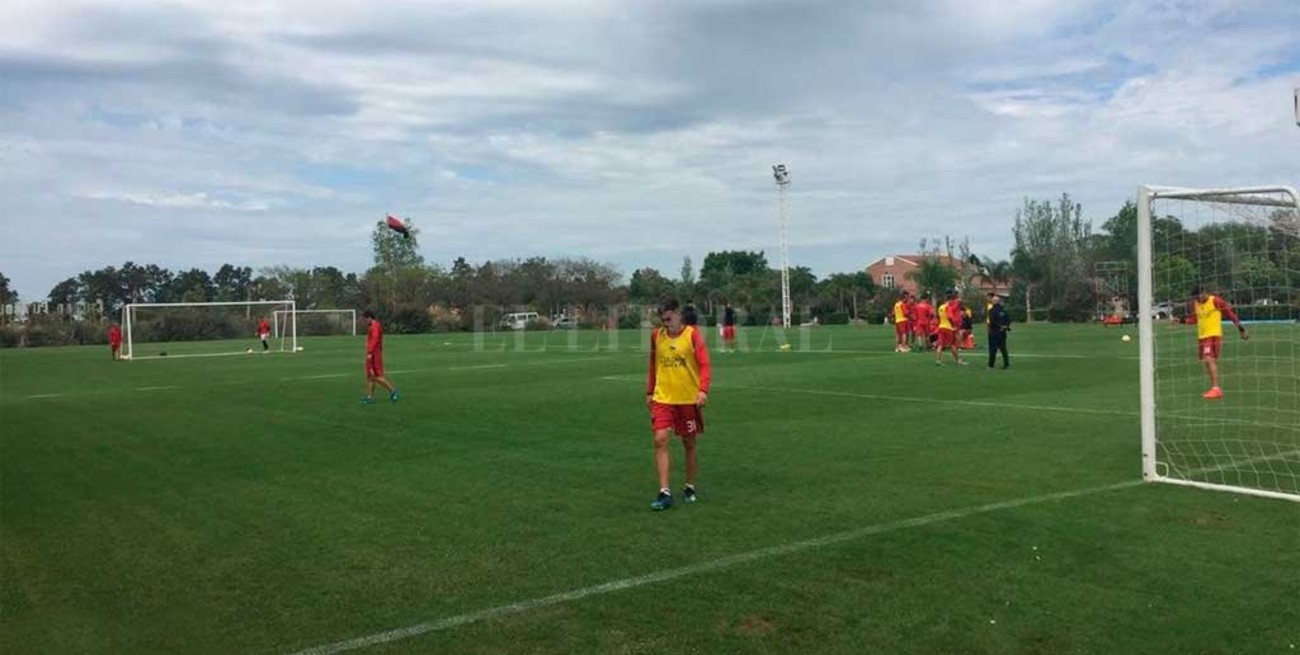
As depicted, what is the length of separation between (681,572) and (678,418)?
2407 mm

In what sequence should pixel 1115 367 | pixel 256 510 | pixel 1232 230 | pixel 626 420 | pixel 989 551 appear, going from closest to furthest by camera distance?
pixel 989 551
pixel 256 510
pixel 1232 230
pixel 626 420
pixel 1115 367

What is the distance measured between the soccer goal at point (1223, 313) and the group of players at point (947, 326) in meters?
7.57

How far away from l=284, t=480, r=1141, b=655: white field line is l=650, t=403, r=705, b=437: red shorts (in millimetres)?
1824

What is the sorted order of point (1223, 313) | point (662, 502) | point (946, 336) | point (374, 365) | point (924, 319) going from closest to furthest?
1. point (662, 502)
2. point (1223, 313)
3. point (374, 365)
4. point (946, 336)
5. point (924, 319)

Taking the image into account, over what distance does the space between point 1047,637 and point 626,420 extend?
32.1 ft

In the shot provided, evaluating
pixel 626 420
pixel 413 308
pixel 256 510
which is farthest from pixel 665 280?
pixel 256 510

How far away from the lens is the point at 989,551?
6.66 metres

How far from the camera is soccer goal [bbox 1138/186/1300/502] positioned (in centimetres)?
910

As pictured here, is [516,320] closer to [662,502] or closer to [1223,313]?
[1223,313]

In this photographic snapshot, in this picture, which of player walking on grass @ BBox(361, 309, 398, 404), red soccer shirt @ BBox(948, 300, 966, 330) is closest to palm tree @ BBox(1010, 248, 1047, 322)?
red soccer shirt @ BBox(948, 300, 966, 330)

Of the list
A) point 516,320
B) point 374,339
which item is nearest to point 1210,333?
point 374,339

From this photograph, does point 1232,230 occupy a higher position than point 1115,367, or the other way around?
point 1232,230

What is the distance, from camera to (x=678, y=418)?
Answer: 862 centimetres

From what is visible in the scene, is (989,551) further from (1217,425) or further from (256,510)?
(1217,425)
